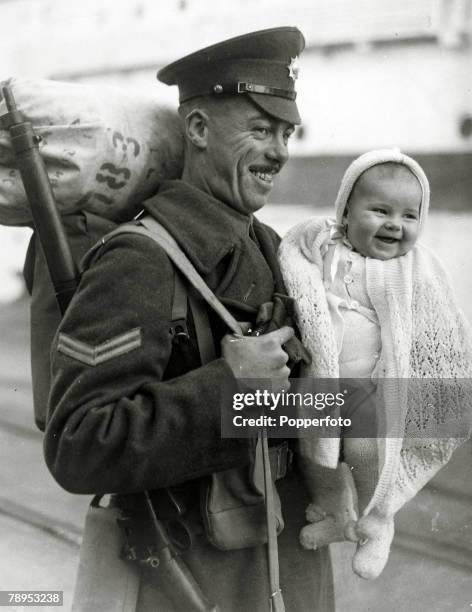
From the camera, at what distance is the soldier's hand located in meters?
1.34

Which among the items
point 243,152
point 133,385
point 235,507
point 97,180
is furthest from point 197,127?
point 235,507

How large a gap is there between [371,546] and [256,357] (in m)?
0.49

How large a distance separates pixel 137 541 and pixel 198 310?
1.53 feet

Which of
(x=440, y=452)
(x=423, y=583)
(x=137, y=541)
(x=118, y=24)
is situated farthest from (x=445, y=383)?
(x=118, y=24)

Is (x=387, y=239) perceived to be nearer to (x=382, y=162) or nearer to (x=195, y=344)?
(x=382, y=162)

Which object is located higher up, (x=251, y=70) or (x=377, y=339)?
(x=251, y=70)

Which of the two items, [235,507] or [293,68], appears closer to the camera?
[235,507]

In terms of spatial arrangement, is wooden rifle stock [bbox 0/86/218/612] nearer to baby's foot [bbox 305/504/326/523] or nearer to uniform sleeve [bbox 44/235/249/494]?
uniform sleeve [bbox 44/235/249/494]

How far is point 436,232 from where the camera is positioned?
1938mm

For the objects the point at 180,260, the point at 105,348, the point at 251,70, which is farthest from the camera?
the point at 251,70

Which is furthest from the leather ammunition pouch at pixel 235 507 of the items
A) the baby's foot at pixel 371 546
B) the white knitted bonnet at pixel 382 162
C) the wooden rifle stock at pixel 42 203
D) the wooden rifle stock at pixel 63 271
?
the white knitted bonnet at pixel 382 162

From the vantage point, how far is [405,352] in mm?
1488

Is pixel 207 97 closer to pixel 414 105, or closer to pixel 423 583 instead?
pixel 414 105

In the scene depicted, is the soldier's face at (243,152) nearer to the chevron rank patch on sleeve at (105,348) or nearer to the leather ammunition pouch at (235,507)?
the chevron rank patch on sleeve at (105,348)
